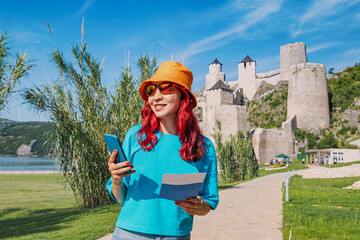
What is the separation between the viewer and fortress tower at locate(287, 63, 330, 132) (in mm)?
42875

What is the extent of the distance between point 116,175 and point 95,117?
20.1 feet

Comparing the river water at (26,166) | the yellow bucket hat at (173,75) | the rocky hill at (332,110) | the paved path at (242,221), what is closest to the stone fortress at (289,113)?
the rocky hill at (332,110)

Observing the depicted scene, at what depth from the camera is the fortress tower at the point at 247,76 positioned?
61.2 meters

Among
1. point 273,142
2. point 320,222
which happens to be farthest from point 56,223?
point 273,142

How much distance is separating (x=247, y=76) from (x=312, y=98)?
2063cm

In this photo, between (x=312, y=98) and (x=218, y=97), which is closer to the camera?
(x=312, y=98)

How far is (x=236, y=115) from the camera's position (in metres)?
37.4

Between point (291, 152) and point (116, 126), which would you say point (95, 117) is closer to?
point (116, 126)

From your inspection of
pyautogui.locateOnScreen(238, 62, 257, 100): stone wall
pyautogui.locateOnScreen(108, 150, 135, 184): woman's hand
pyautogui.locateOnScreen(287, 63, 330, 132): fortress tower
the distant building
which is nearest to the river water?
pyautogui.locateOnScreen(108, 150, 135, 184): woman's hand

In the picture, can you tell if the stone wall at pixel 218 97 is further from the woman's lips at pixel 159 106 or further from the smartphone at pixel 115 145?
the smartphone at pixel 115 145

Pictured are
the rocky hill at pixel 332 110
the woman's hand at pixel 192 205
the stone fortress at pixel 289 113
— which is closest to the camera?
the woman's hand at pixel 192 205

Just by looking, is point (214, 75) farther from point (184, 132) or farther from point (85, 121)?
point (184, 132)

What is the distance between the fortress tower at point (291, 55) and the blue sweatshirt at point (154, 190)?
55339 mm

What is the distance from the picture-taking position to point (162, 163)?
5.23 ft
